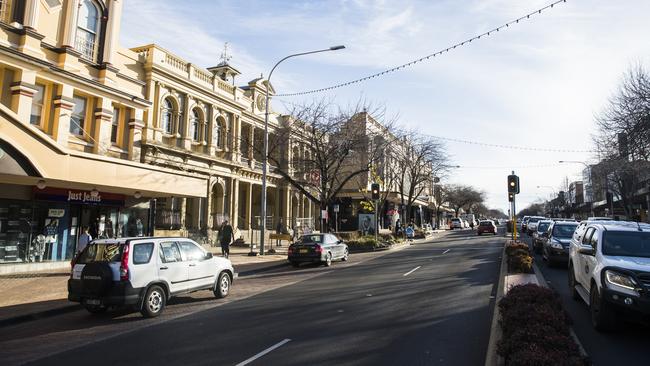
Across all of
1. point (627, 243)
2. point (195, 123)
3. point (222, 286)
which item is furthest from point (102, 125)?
point (627, 243)

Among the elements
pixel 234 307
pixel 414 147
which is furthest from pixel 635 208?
pixel 234 307

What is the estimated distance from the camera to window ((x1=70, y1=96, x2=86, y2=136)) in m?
19.7

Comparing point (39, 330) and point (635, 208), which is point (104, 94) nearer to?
point (39, 330)

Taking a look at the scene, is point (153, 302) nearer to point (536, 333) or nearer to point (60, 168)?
point (536, 333)

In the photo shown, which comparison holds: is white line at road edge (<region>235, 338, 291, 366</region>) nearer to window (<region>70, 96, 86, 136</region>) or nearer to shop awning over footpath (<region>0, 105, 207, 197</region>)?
shop awning over footpath (<region>0, 105, 207, 197</region>)

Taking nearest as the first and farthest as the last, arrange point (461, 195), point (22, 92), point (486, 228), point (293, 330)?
point (293, 330)
point (22, 92)
point (486, 228)
point (461, 195)

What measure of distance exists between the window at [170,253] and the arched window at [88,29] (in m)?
13.2

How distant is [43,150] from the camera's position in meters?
14.6

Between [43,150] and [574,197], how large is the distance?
113 meters

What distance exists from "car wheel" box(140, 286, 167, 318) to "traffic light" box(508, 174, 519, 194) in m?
15.3

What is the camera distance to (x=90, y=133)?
2044 centimetres

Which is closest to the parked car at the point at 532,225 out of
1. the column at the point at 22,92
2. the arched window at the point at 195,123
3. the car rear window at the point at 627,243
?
the arched window at the point at 195,123

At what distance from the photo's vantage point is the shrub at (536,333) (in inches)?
185

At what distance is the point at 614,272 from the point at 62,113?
19.3 m
